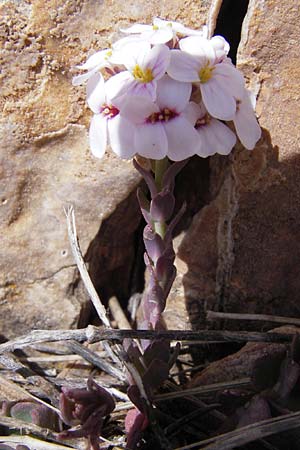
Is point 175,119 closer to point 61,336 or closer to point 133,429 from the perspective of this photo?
point 61,336

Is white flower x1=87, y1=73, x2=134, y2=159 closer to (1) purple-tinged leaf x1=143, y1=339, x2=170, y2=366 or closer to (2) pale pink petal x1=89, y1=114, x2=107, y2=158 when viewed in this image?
(2) pale pink petal x1=89, y1=114, x2=107, y2=158

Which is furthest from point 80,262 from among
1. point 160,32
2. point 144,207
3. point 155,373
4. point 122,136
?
point 160,32

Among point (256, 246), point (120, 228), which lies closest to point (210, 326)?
point (256, 246)

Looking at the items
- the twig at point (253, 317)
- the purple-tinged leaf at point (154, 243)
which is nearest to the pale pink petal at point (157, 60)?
the purple-tinged leaf at point (154, 243)

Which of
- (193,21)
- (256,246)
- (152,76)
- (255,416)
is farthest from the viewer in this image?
(256,246)

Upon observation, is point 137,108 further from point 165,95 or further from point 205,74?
point 205,74

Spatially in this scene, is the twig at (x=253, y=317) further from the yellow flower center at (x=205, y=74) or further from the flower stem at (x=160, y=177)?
the yellow flower center at (x=205, y=74)

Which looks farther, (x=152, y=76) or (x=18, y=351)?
(x=18, y=351)
